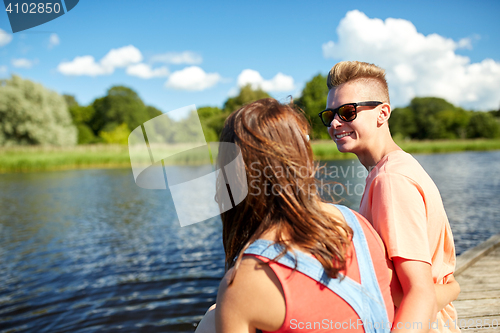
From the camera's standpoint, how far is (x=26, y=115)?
3538 centimetres

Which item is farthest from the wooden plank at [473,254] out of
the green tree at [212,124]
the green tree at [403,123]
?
the green tree at [403,123]

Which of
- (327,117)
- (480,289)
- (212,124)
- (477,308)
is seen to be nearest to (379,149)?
(327,117)

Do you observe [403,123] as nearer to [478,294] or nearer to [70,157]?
[70,157]

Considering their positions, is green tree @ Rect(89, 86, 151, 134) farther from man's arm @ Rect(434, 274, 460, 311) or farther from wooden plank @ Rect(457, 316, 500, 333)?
man's arm @ Rect(434, 274, 460, 311)

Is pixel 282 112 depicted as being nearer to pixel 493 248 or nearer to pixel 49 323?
pixel 493 248

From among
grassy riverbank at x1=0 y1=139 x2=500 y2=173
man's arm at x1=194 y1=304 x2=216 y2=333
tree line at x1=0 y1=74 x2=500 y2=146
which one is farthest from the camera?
tree line at x1=0 y1=74 x2=500 y2=146

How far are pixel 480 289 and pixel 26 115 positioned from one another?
135ft

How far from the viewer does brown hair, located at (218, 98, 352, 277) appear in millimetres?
1021

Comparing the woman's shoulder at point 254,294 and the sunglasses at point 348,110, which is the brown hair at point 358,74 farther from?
the woman's shoulder at point 254,294

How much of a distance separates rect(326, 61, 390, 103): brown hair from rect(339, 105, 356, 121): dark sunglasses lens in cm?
16

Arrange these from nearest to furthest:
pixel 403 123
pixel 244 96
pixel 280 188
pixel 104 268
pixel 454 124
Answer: pixel 280 188 → pixel 104 268 → pixel 244 96 → pixel 403 123 → pixel 454 124

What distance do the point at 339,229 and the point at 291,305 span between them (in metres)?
0.28

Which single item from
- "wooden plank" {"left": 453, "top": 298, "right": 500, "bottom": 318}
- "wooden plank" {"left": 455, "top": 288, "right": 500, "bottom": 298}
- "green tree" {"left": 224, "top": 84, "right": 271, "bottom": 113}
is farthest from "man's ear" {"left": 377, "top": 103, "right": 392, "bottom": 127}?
"green tree" {"left": 224, "top": 84, "right": 271, "bottom": 113}

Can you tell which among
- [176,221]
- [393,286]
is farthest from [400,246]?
[176,221]
